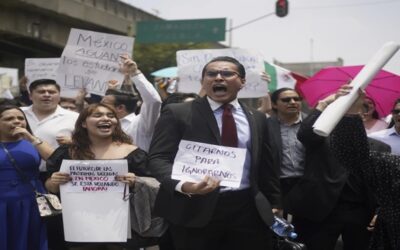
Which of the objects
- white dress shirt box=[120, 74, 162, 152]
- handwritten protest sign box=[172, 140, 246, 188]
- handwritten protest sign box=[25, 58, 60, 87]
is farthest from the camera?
handwritten protest sign box=[25, 58, 60, 87]

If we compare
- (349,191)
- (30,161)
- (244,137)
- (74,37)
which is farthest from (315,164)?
(74,37)

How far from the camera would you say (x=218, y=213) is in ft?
11.6

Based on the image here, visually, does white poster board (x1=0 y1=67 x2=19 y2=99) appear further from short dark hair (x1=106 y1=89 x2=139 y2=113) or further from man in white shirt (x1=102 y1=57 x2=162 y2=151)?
man in white shirt (x1=102 y1=57 x2=162 y2=151)

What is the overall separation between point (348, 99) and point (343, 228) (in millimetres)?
1846

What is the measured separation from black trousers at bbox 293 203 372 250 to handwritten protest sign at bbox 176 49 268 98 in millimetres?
1949

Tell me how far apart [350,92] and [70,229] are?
217 cm

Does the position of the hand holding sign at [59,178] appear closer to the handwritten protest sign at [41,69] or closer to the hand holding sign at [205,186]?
the hand holding sign at [205,186]

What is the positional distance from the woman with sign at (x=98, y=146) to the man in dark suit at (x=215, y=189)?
0.70 meters

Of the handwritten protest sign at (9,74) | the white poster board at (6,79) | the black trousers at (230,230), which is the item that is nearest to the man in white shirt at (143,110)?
the black trousers at (230,230)

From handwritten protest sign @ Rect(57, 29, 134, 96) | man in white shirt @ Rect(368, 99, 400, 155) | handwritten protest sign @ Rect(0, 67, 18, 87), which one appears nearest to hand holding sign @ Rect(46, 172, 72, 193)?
handwritten protest sign @ Rect(57, 29, 134, 96)

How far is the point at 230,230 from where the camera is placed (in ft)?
11.7

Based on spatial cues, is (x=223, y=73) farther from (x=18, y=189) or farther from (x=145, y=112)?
(x=18, y=189)

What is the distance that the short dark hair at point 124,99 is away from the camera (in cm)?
588

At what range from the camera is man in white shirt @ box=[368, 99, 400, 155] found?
185 inches
